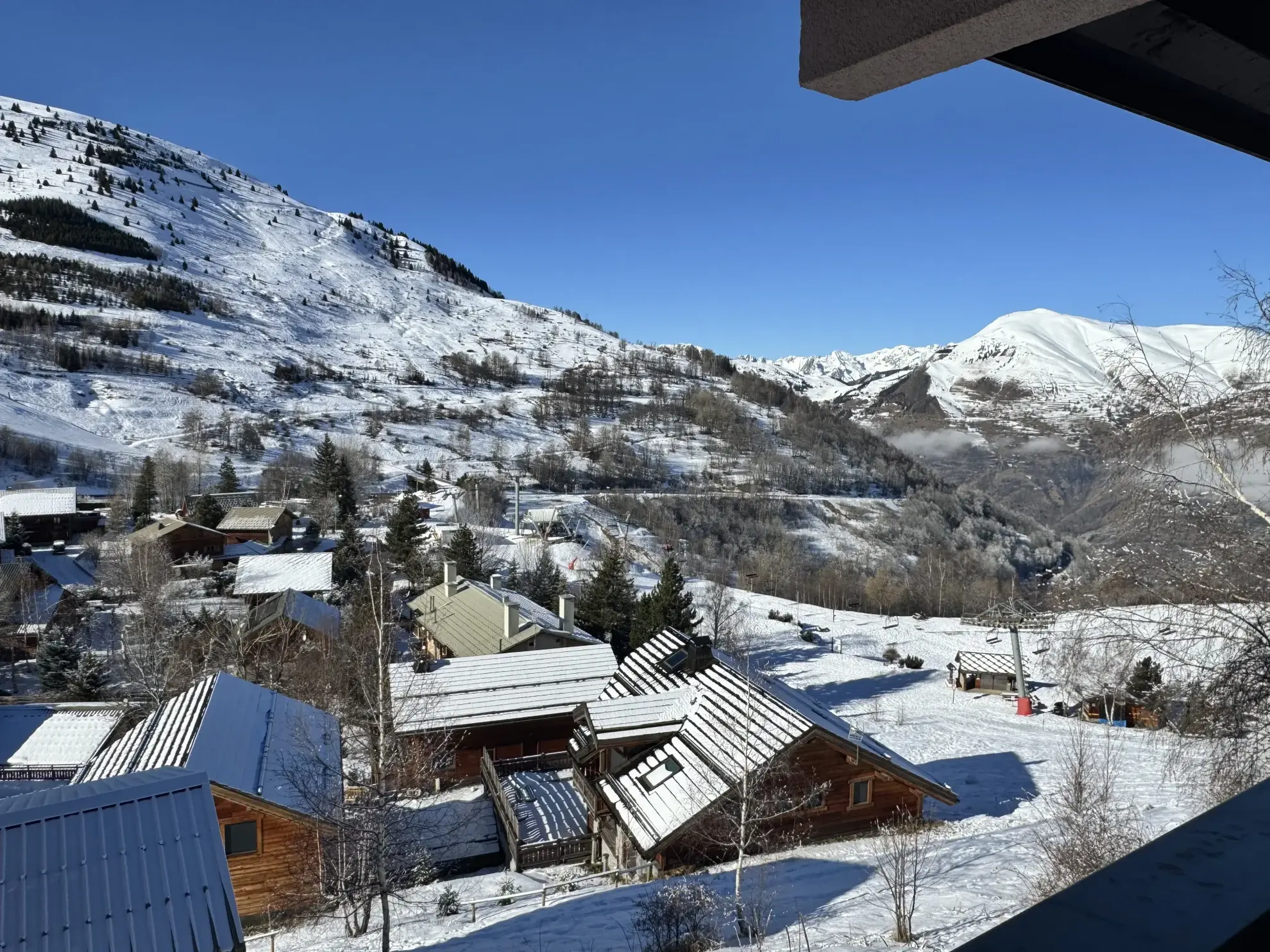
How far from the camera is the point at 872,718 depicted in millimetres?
24000

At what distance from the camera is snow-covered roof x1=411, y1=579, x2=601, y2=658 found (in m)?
25.1

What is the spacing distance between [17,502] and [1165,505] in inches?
2267

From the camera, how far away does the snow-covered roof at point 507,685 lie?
62.1 ft

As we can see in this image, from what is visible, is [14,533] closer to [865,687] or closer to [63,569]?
[63,569]

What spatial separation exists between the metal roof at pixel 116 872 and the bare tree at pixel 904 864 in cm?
665

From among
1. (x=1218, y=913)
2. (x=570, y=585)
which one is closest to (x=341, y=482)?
(x=570, y=585)

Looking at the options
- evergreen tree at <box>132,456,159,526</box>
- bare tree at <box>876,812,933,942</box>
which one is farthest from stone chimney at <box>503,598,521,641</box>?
evergreen tree at <box>132,456,159,526</box>

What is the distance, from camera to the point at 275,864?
13.1 meters

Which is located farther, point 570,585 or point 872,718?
point 570,585

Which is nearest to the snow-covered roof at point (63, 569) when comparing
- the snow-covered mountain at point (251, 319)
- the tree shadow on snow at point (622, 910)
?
the tree shadow on snow at point (622, 910)

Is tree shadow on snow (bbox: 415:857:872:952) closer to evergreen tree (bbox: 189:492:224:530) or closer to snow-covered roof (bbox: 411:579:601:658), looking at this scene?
snow-covered roof (bbox: 411:579:601:658)

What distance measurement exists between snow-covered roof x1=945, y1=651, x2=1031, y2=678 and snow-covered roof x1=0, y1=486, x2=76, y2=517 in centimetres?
5171

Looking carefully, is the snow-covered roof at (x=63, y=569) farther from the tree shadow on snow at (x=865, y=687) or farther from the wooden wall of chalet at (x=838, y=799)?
the wooden wall of chalet at (x=838, y=799)

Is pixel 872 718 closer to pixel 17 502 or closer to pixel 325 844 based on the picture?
pixel 325 844
